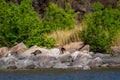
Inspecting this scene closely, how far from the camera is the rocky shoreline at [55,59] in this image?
26.5 m

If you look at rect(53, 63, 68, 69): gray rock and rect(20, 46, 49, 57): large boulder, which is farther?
rect(20, 46, 49, 57): large boulder

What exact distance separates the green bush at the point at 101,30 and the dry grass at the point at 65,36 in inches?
22.1

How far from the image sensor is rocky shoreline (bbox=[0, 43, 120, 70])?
1044 inches

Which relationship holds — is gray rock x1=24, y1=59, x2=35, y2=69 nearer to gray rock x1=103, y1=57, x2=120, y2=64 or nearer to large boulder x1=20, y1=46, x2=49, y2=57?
large boulder x1=20, y1=46, x2=49, y2=57

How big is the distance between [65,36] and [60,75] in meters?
9.19

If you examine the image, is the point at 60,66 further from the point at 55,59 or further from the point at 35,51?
the point at 35,51

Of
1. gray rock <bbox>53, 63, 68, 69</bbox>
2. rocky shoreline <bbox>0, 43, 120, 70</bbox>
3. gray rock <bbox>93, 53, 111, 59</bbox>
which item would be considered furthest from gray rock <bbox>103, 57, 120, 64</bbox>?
gray rock <bbox>53, 63, 68, 69</bbox>

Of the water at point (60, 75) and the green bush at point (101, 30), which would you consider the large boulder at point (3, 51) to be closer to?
the water at point (60, 75)

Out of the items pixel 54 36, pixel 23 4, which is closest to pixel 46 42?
pixel 54 36

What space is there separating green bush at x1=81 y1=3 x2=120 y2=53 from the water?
248 inches

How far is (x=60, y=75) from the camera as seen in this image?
23.2 meters

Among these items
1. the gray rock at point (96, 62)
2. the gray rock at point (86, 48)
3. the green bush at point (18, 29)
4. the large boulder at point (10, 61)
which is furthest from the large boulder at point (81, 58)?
the green bush at point (18, 29)

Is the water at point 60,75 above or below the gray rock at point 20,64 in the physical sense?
above

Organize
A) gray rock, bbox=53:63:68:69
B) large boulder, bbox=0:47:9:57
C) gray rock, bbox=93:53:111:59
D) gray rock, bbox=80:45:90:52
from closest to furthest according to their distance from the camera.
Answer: gray rock, bbox=53:63:68:69 → gray rock, bbox=93:53:111:59 → large boulder, bbox=0:47:9:57 → gray rock, bbox=80:45:90:52
